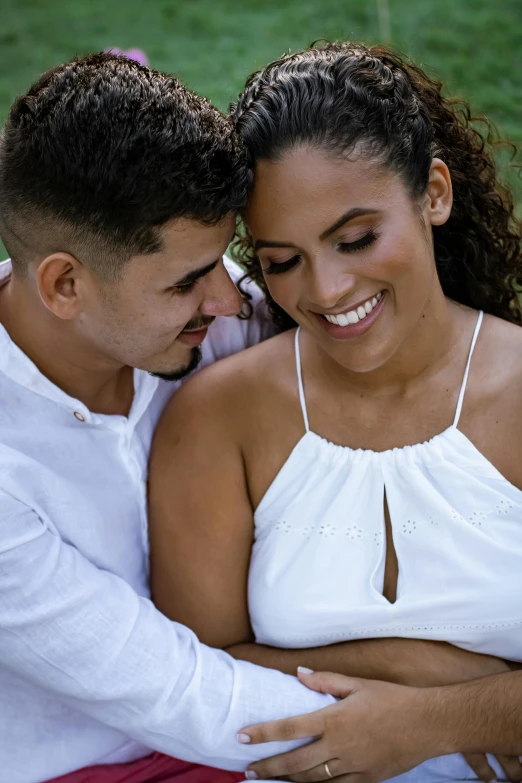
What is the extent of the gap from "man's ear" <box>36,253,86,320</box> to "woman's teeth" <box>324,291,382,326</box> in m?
0.63

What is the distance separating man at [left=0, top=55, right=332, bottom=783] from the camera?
7.73 feet

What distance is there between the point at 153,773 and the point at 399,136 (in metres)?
1.73

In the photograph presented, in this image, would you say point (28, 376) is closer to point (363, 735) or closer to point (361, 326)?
point (361, 326)

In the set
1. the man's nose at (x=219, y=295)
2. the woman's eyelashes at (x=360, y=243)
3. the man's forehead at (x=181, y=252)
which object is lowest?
the man's nose at (x=219, y=295)

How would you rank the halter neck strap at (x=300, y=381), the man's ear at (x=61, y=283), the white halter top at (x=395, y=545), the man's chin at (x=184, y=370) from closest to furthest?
the man's ear at (x=61, y=283) < the white halter top at (x=395, y=545) < the man's chin at (x=184, y=370) < the halter neck strap at (x=300, y=381)

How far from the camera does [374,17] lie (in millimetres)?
7168

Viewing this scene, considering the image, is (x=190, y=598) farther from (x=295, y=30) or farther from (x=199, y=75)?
(x=295, y=30)

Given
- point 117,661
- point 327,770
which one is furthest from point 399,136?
point 327,770

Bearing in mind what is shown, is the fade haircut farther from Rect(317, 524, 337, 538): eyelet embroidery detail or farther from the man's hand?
the man's hand

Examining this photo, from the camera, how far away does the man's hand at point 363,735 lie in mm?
2484

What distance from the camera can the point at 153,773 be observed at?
2.65 m

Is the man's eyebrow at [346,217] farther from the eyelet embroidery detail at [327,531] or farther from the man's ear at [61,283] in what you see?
the eyelet embroidery detail at [327,531]

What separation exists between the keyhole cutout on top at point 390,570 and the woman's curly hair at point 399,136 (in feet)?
2.29

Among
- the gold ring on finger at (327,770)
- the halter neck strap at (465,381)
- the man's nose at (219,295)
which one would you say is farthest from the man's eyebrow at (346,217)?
the gold ring on finger at (327,770)
